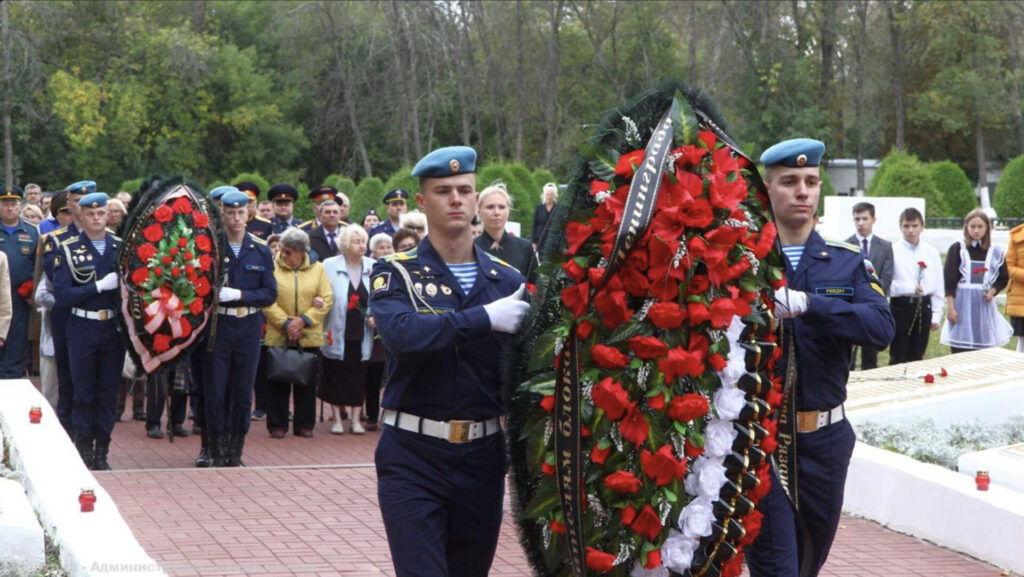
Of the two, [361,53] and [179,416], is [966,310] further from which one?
[361,53]

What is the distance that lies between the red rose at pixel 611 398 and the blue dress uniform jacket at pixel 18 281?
10655 millimetres

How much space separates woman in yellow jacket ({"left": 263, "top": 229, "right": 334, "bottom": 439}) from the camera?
38.7 feet

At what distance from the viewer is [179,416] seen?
40.0 feet

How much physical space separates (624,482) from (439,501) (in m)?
0.87

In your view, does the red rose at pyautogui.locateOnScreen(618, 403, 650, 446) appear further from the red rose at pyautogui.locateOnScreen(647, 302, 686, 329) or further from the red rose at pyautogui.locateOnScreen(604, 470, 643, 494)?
the red rose at pyautogui.locateOnScreen(647, 302, 686, 329)

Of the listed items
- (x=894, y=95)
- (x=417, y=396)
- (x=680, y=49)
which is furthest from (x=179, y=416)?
(x=894, y=95)

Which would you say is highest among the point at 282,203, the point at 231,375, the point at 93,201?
the point at 93,201

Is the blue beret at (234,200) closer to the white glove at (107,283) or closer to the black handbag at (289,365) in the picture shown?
the white glove at (107,283)

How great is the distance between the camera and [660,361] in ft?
13.5

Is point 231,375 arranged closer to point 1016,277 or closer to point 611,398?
point 611,398

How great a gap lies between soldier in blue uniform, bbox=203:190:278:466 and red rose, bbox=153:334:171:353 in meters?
Result: 0.42

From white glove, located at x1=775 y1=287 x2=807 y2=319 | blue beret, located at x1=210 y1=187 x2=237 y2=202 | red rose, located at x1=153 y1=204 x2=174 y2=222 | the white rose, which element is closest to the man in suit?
blue beret, located at x1=210 y1=187 x2=237 y2=202

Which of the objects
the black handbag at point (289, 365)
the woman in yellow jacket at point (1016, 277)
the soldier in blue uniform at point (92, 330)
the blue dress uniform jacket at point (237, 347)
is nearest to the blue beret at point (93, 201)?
the soldier in blue uniform at point (92, 330)

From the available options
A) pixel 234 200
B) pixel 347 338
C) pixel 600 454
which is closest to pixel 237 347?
pixel 234 200
